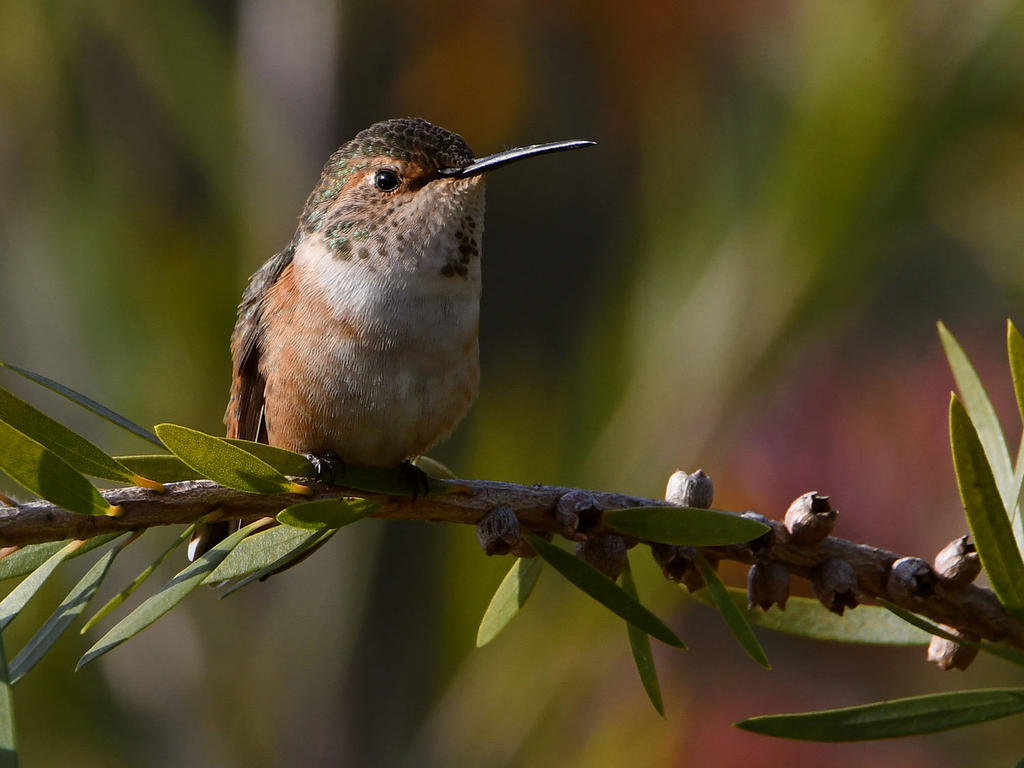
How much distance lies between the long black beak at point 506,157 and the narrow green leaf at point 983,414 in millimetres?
909

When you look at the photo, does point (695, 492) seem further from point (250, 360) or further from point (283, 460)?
point (250, 360)

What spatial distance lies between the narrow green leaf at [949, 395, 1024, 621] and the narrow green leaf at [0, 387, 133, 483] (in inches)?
27.1

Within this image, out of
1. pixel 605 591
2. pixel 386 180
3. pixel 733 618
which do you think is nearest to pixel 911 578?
pixel 733 618

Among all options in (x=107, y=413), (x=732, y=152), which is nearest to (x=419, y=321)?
(x=732, y=152)

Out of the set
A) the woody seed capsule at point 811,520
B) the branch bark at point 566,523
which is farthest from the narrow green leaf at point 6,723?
the woody seed capsule at point 811,520

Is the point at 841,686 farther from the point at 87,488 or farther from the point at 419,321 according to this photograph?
the point at 87,488

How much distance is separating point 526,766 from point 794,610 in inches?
48.1

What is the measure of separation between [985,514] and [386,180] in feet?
5.13

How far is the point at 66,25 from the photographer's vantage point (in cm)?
241

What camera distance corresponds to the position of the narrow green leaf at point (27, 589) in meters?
0.89

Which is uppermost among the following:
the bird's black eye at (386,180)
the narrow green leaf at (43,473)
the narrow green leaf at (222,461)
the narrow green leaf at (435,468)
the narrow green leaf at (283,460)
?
the bird's black eye at (386,180)

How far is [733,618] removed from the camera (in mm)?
971

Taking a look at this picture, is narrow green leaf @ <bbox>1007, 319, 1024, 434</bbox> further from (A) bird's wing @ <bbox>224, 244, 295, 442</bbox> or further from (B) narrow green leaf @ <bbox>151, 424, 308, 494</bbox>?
(A) bird's wing @ <bbox>224, 244, 295, 442</bbox>

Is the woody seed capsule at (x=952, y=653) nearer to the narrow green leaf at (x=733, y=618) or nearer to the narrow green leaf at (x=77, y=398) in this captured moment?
the narrow green leaf at (x=733, y=618)
